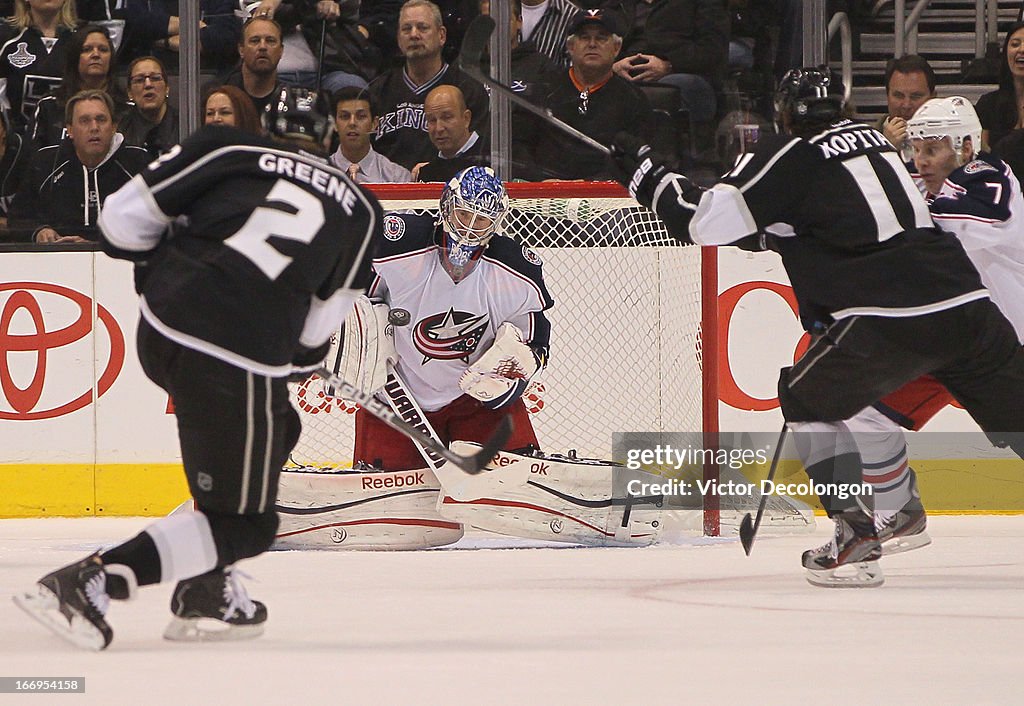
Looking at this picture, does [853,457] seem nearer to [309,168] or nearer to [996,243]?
[996,243]

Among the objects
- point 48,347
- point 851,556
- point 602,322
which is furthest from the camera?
point 48,347

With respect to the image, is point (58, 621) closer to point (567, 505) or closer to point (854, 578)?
point (854, 578)

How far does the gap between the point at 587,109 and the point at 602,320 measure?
0.87 metres

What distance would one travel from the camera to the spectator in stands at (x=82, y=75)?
6.18m

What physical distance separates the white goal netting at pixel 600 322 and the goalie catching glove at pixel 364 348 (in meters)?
0.51

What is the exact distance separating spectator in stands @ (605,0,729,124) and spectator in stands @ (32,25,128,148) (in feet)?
6.40

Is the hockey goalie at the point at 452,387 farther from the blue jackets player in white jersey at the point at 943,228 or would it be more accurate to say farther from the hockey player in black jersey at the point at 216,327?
the hockey player in black jersey at the point at 216,327

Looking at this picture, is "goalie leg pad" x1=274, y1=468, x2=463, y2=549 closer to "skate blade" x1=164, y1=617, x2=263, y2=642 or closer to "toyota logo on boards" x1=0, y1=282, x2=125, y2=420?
Result: "toyota logo on boards" x1=0, y1=282, x2=125, y2=420

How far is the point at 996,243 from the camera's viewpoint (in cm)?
416

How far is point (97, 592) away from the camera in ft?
9.15

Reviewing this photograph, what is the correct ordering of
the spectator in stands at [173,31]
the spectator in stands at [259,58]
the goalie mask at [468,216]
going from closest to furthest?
the goalie mask at [468,216], the spectator in stands at [259,58], the spectator in stands at [173,31]

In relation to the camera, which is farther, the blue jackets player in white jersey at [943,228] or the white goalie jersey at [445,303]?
the white goalie jersey at [445,303]

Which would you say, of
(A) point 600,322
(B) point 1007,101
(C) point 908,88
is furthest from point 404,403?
(B) point 1007,101

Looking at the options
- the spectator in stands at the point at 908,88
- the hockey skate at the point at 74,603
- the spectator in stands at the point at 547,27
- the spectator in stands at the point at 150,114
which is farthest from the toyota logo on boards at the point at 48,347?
the hockey skate at the point at 74,603
